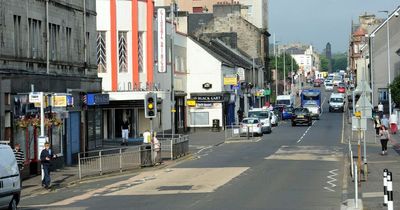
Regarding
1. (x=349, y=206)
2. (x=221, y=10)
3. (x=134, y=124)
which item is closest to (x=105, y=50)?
(x=134, y=124)

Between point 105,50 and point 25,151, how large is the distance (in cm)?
2419

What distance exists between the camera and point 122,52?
58.1 meters

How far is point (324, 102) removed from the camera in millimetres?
142625

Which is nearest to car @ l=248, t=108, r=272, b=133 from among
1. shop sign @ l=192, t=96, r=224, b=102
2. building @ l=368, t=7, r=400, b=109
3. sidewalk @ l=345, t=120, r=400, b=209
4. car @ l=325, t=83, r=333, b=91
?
shop sign @ l=192, t=96, r=224, b=102

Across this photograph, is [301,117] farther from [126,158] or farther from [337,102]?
[126,158]

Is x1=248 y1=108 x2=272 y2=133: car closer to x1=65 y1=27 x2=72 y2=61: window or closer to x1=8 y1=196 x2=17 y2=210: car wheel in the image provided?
x1=65 y1=27 x2=72 y2=61: window

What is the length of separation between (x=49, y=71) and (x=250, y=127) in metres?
27.6

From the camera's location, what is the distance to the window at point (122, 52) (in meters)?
57.9

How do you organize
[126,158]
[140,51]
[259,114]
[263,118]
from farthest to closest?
[259,114] < [263,118] < [140,51] < [126,158]

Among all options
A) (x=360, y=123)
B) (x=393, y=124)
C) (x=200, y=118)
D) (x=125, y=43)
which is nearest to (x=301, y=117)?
(x=200, y=118)

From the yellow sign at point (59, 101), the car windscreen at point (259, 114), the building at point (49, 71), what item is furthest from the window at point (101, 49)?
the yellow sign at point (59, 101)

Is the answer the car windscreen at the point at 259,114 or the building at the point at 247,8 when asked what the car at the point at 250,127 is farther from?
the building at the point at 247,8

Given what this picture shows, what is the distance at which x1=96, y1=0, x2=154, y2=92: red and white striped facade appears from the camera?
2248 inches

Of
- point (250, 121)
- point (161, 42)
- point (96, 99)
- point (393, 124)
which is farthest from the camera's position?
point (250, 121)
